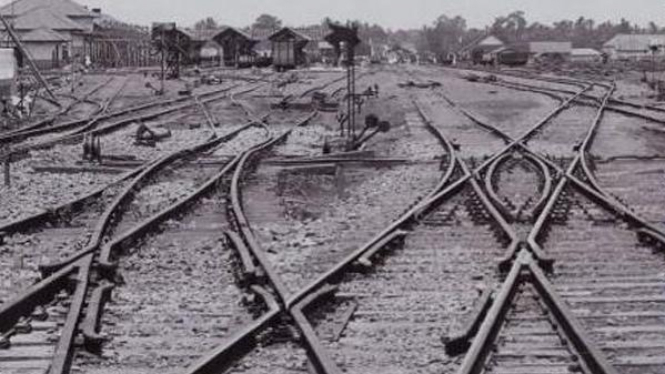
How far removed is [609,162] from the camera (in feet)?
54.8

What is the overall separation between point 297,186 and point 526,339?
8.19m

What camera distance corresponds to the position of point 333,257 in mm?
9180

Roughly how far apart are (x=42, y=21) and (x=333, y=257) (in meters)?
84.1

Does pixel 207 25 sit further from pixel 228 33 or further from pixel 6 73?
pixel 6 73

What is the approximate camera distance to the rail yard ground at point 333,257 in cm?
630

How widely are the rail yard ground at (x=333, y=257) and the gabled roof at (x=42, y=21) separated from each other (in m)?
67.6

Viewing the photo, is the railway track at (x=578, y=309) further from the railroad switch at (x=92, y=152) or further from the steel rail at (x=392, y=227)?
the railroad switch at (x=92, y=152)

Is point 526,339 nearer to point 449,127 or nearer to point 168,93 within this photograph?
point 449,127

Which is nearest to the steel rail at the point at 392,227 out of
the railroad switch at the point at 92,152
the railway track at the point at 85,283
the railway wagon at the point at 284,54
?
the railway track at the point at 85,283

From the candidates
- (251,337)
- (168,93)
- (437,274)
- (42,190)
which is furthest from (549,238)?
(168,93)

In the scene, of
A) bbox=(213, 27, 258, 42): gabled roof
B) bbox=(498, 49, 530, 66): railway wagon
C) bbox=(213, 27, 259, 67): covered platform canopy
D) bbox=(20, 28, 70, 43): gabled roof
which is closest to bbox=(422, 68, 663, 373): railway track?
bbox=(20, 28, 70, 43): gabled roof

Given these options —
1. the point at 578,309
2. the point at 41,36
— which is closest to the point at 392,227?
the point at 578,309

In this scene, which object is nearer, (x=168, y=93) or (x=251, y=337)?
(x=251, y=337)

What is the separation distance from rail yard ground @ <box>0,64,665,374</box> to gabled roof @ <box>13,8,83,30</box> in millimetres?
67590
